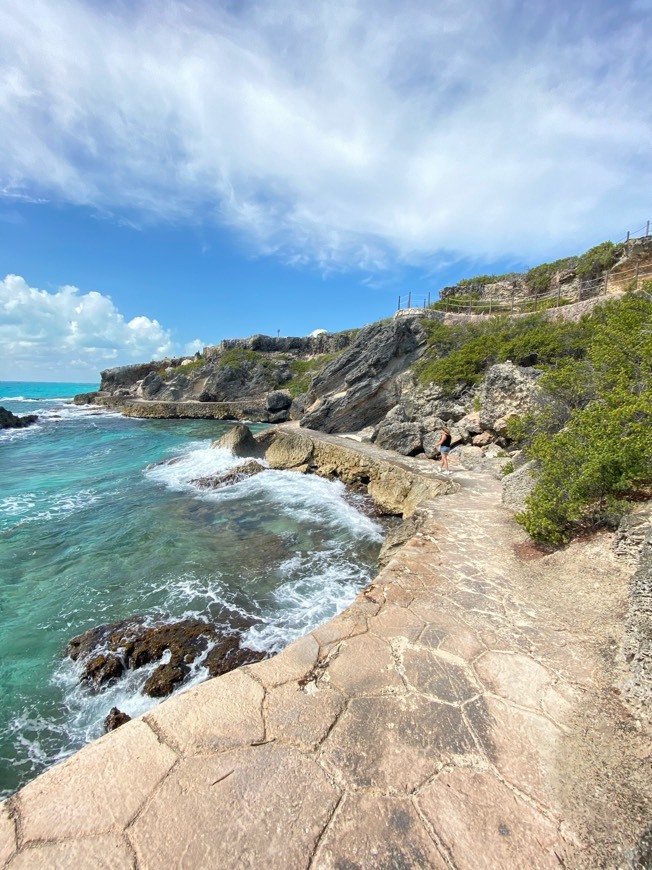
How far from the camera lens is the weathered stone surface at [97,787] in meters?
1.77

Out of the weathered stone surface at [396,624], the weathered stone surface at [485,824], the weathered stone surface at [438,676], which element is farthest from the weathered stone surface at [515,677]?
the weathered stone surface at [485,824]

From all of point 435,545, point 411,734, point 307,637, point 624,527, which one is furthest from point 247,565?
point 624,527

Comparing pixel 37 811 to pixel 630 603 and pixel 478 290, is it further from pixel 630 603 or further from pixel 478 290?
pixel 478 290

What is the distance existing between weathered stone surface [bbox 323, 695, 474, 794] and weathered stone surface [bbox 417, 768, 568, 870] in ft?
0.39

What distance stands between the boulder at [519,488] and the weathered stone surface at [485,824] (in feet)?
16.4

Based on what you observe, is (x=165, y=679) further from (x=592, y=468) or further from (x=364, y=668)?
(x=592, y=468)

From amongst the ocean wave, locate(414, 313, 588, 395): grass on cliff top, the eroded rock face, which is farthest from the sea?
locate(414, 313, 588, 395): grass on cliff top

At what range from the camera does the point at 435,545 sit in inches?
205

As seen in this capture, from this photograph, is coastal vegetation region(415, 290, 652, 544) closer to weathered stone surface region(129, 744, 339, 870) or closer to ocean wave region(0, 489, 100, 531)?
weathered stone surface region(129, 744, 339, 870)

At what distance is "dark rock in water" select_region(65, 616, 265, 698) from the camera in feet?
15.2

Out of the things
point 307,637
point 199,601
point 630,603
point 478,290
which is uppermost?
point 478,290

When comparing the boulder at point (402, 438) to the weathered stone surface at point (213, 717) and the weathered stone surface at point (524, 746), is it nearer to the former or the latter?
the weathered stone surface at point (524, 746)

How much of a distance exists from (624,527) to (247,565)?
634 cm

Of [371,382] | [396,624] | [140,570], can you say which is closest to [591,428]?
[396,624]
